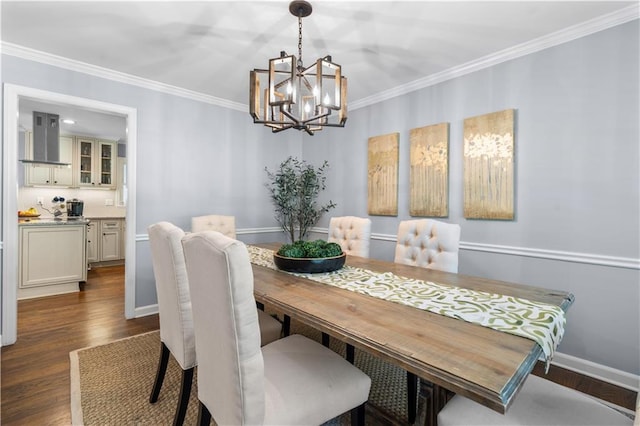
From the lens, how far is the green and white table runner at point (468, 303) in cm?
103

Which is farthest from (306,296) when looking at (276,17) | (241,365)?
(276,17)

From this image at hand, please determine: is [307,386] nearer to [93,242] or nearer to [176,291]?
[176,291]

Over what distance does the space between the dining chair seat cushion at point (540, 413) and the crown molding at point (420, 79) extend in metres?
A: 2.41

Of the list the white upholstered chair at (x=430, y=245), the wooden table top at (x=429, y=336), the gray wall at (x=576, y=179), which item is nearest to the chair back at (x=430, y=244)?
the white upholstered chair at (x=430, y=245)

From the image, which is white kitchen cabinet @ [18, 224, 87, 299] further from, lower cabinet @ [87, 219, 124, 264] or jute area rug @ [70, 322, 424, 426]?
jute area rug @ [70, 322, 424, 426]

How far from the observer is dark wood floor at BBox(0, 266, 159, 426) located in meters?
1.75

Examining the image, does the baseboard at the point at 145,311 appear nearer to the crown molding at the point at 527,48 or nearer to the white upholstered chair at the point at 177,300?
the white upholstered chair at the point at 177,300

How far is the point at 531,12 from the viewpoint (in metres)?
2.01

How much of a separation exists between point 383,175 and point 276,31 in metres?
1.82

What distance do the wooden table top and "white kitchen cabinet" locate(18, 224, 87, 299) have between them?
3788mm

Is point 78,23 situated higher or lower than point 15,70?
higher

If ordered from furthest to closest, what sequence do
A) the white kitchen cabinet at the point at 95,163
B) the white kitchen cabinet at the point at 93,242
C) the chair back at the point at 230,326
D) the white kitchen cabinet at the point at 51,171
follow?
the white kitchen cabinet at the point at 95,163 → the white kitchen cabinet at the point at 93,242 → the white kitchen cabinet at the point at 51,171 → the chair back at the point at 230,326

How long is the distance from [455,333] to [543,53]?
2479 mm

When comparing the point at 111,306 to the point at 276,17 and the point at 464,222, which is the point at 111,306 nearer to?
the point at 276,17
